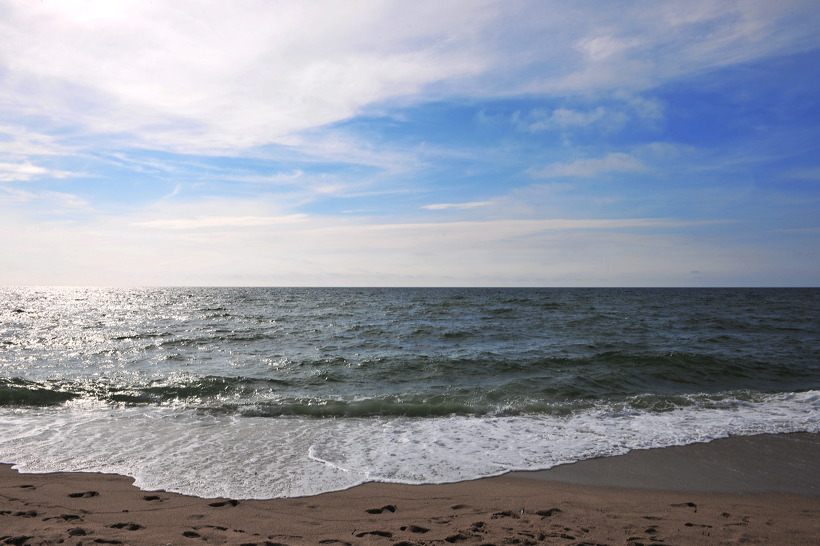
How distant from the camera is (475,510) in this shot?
488 centimetres

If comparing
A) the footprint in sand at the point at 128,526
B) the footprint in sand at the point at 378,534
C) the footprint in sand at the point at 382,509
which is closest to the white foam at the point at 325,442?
the footprint in sand at the point at 382,509

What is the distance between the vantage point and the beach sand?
4.16 meters

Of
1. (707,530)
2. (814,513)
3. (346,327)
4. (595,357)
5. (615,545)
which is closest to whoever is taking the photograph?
(615,545)

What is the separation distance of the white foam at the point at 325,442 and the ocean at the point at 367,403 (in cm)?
4

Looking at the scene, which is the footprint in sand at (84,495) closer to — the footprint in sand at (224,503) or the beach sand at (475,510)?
the beach sand at (475,510)

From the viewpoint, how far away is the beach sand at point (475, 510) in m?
4.16

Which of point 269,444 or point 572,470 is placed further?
point 269,444

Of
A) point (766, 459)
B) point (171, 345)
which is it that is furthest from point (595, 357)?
point (171, 345)

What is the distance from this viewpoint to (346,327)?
25.0 meters

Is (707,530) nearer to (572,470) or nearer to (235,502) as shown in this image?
(572,470)

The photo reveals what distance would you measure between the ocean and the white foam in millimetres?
37

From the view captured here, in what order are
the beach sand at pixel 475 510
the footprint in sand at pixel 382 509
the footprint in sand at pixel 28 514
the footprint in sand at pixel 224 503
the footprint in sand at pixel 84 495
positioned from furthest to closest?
the footprint in sand at pixel 84 495 < the footprint in sand at pixel 224 503 < the footprint in sand at pixel 382 509 < the footprint in sand at pixel 28 514 < the beach sand at pixel 475 510

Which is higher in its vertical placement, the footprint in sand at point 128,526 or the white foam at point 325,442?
the footprint in sand at point 128,526

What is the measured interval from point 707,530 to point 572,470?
208 centimetres
